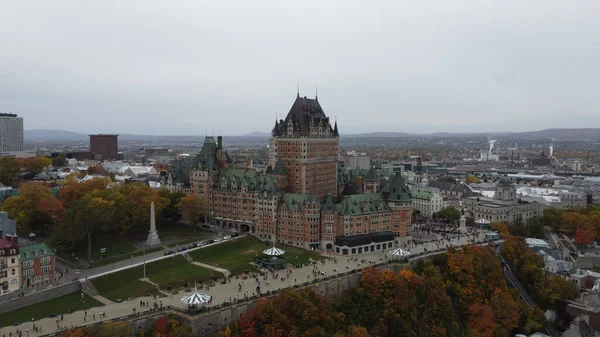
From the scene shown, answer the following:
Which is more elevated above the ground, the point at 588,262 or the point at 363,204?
the point at 363,204

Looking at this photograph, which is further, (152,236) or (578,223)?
(578,223)

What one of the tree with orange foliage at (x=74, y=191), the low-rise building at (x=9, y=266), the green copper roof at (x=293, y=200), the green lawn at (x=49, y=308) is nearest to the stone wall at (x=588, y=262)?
the green copper roof at (x=293, y=200)

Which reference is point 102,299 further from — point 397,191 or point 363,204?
point 397,191

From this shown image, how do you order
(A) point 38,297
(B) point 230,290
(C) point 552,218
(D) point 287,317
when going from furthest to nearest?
(C) point 552,218, (B) point 230,290, (D) point 287,317, (A) point 38,297

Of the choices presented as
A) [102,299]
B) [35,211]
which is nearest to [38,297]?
[102,299]

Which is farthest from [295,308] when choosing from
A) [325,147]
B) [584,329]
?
[325,147]

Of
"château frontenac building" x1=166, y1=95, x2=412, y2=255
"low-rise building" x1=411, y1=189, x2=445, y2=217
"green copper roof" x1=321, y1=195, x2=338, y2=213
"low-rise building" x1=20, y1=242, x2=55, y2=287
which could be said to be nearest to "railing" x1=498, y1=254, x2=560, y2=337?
"château frontenac building" x1=166, y1=95, x2=412, y2=255

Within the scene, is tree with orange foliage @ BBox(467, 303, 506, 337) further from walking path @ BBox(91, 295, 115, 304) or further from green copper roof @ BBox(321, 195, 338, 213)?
walking path @ BBox(91, 295, 115, 304)

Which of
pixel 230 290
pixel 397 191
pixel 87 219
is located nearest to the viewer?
pixel 230 290
